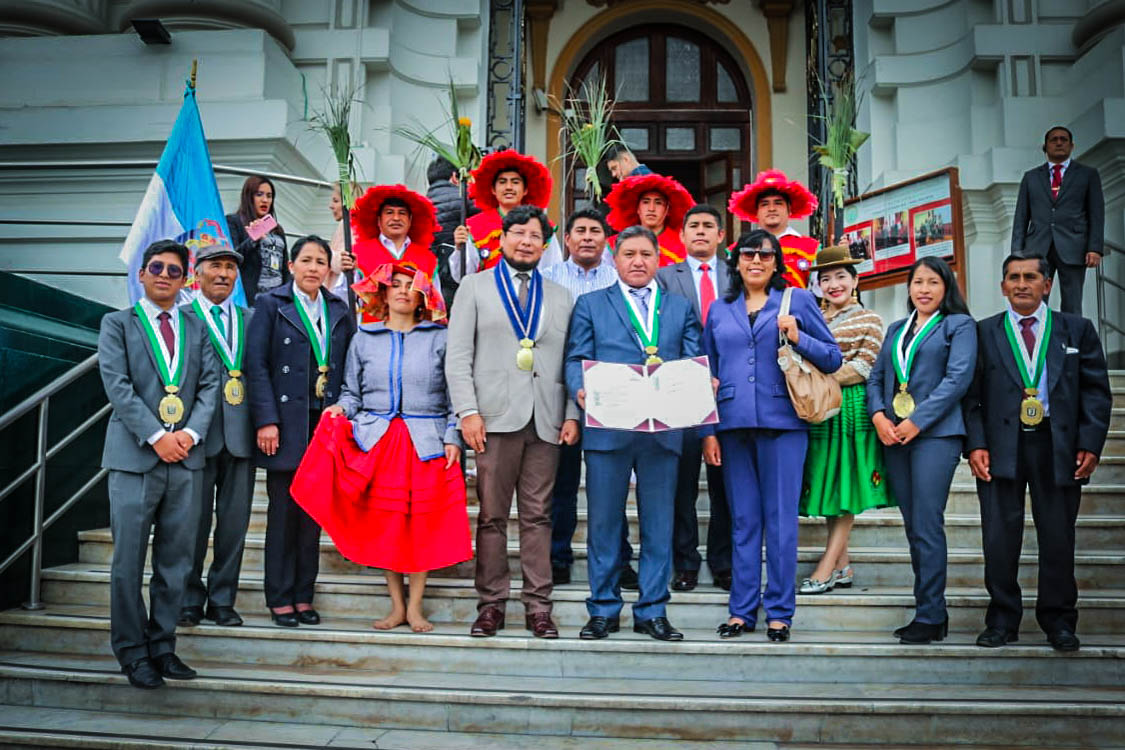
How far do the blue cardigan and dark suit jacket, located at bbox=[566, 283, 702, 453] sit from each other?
0.53ft

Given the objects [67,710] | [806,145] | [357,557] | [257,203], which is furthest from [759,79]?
[67,710]

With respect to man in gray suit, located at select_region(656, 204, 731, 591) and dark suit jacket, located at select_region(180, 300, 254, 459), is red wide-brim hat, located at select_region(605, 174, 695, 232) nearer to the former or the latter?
man in gray suit, located at select_region(656, 204, 731, 591)

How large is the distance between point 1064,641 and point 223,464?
3.97 m

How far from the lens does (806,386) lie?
4.59m

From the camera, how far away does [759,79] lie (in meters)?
12.0

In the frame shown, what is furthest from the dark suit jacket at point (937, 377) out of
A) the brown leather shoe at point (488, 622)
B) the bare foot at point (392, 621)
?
the bare foot at point (392, 621)

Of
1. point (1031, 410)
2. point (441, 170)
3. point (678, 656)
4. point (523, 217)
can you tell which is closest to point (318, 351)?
point (523, 217)

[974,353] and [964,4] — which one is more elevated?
[964,4]

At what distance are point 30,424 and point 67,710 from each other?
5.96 ft

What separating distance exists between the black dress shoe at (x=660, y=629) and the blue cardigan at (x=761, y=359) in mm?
895

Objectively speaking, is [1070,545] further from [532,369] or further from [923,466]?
[532,369]

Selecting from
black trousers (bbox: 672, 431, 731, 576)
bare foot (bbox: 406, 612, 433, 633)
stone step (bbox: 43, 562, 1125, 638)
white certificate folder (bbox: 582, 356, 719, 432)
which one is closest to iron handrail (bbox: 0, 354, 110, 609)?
stone step (bbox: 43, 562, 1125, 638)

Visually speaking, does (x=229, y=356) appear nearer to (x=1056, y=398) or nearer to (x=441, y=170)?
(x=441, y=170)

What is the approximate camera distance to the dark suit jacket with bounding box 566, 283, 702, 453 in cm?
466
